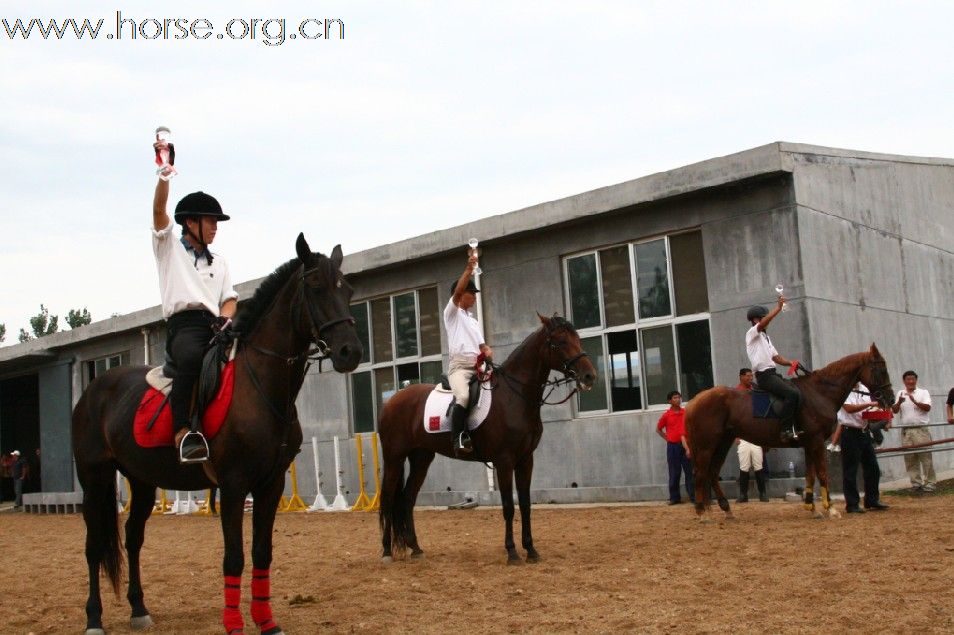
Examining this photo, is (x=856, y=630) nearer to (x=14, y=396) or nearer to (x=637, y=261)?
(x=637, y=261)

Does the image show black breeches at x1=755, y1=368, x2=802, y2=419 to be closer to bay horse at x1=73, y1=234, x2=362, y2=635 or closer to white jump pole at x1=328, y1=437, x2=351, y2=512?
bay horse at x1=73, y1=234, x2=362, y2=635

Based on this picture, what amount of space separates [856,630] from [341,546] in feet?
26.2

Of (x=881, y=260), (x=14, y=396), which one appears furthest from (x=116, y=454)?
(x=14, y=396)

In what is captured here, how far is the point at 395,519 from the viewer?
10.4 meters

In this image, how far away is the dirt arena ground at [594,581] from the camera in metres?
6.29

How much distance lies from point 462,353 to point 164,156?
4.80m

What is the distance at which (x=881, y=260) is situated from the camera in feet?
56.3

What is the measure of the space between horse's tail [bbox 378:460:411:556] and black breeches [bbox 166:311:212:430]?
4.29 m

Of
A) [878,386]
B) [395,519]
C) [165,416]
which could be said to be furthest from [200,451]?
[878,386]

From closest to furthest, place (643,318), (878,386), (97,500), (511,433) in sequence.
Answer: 1. (97,500)
2. (511,433)
3. (878,386)
4. (643,318)

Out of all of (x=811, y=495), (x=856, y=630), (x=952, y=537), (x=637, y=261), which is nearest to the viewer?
(x=856, y=630)

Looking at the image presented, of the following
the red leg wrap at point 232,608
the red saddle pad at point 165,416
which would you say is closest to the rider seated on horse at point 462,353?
the red saddle pad at point 165,416

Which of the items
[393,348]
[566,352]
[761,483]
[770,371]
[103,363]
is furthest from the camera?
[103,363]

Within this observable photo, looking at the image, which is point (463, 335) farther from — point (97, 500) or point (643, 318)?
point (643, 318)
